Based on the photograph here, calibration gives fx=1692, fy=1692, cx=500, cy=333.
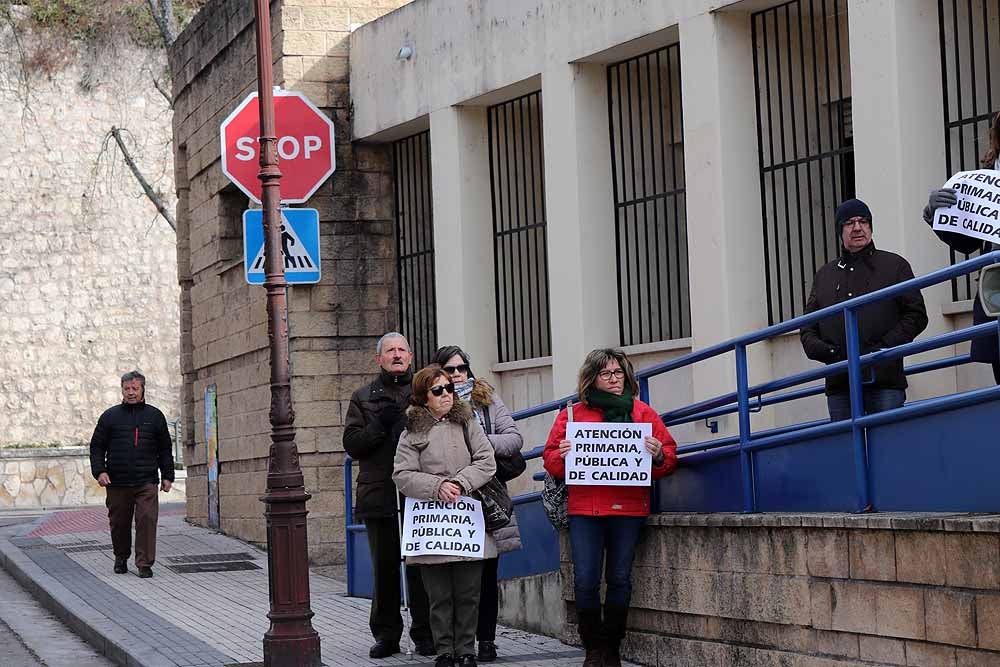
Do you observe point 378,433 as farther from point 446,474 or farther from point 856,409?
point 856,409

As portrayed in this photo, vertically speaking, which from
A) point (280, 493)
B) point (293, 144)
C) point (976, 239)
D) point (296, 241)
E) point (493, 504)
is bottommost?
point (493, 504)

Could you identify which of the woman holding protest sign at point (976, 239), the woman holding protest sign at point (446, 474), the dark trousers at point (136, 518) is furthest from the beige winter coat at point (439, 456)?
the dark trousers at point (136, 518)

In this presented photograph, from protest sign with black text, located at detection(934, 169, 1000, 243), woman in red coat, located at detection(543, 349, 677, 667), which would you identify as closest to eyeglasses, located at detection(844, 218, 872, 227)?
protest sign with black text, located at detection(934, 169, 1000, 243)

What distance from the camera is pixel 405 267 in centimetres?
1717

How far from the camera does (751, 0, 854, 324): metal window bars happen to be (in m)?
12.0

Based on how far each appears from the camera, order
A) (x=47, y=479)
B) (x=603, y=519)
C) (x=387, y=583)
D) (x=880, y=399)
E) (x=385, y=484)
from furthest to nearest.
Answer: (x=47, y=479) < (x=387, y=583) < (x=385, y=484) < (x=603, y=519) < (x=880, y=399)

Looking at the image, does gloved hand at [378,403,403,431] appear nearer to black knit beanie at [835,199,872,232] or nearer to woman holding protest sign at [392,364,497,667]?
woman holding protest sign at [392,364,497,667]

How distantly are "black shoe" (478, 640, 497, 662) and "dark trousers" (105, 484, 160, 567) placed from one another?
21.1 ft

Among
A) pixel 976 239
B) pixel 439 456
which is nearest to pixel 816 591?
pixel 976 239

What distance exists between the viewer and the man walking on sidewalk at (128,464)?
619 inches

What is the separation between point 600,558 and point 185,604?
5.28 metres

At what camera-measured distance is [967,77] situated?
1073cm

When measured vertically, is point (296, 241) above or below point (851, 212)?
above

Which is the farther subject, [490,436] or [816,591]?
[490,436]
